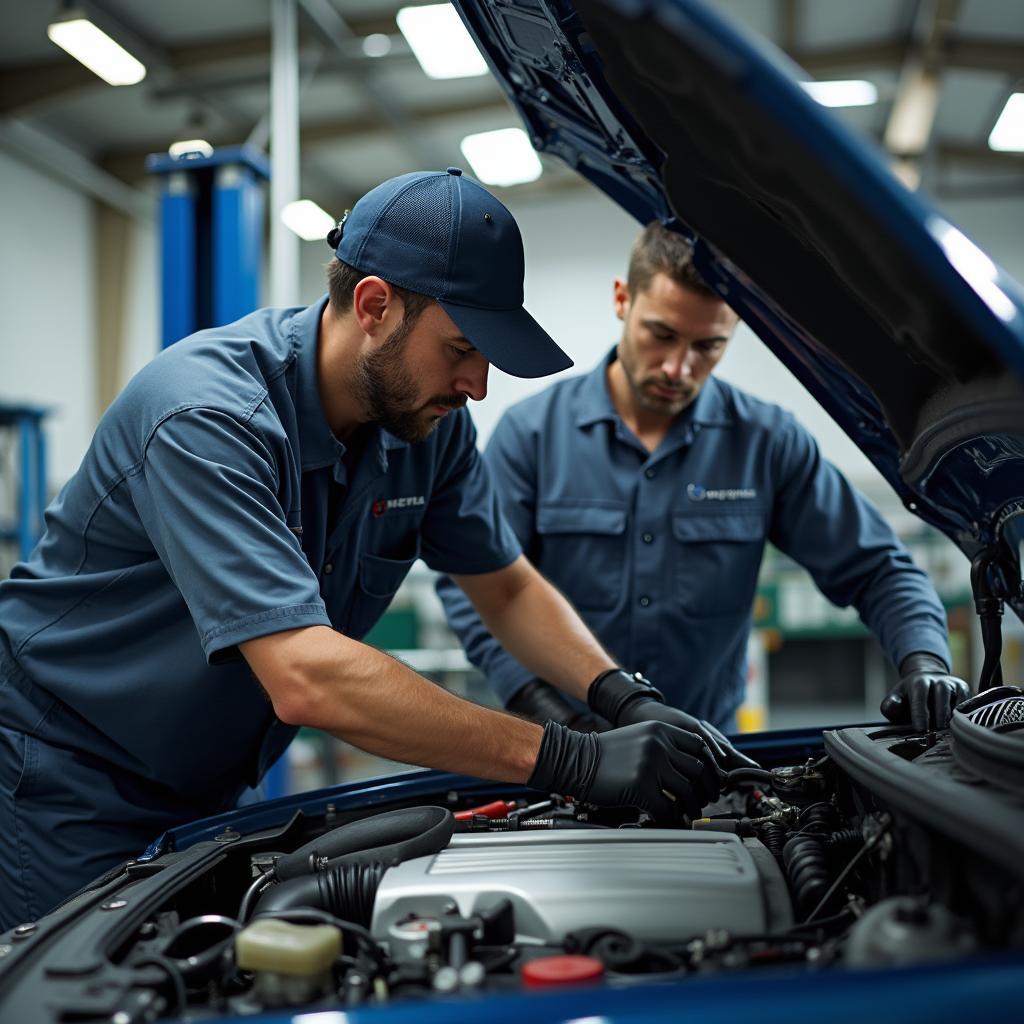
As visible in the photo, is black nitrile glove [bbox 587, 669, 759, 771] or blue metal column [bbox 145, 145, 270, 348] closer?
black nitrile glove [bbox 587, 669, 759, 771]

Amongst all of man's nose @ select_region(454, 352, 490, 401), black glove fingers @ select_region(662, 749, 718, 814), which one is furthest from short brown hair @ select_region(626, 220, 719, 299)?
black glove fingers @ select_region(662, 749, 718, 814)

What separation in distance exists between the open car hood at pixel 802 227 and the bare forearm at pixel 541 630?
1.99 ft

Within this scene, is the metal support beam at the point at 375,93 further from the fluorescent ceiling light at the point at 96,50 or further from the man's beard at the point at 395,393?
the man's beard at the point at 395,393

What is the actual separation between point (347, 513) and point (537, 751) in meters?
0.56

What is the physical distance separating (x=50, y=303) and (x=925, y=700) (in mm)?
7770

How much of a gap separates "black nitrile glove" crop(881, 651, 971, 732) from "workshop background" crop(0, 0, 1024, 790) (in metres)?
3.36

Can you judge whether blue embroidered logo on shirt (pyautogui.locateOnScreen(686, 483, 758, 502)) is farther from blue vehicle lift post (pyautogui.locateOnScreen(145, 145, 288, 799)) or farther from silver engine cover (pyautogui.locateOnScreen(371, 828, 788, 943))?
blue vehicle lift post (pyautogui.locateOnScreen(145, 145, 288, 799))

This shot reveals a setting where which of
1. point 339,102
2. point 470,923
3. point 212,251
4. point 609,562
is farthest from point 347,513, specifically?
point 339,102

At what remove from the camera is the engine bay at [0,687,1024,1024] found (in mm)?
759

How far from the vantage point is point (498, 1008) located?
2.04 ft

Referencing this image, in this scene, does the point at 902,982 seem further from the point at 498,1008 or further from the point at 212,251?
the point at 212,251

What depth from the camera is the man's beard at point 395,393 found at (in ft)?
4.87

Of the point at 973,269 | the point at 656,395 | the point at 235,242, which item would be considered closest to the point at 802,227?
the point at 973,269

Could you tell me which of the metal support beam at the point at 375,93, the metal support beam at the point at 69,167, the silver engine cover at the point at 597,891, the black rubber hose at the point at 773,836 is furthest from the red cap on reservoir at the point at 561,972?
the metal support beam at the point at 69,167
